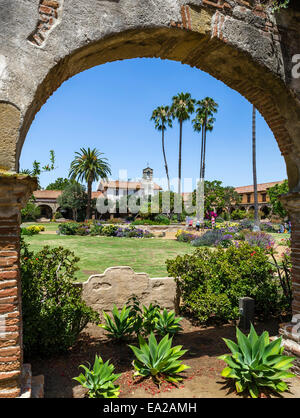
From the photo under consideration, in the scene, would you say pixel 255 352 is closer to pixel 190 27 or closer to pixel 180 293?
pixel 180 293

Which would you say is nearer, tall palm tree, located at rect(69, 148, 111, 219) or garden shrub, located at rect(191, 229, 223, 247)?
garden shrub, located at rect(191, 229, 223, 247)

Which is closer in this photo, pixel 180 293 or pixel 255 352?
pixel 255 352

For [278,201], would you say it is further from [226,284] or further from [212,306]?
[212,306]

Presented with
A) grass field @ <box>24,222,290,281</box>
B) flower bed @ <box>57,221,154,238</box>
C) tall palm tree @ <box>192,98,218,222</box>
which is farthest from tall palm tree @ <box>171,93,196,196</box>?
grass field @ <box>24,222,290,281</box>

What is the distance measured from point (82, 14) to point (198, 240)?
16725mm

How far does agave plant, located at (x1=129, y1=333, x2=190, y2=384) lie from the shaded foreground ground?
12 cm

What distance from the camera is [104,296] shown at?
6125 mm

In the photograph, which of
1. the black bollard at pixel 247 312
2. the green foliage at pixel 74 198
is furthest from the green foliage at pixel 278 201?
the green foliage at pixel 74 198

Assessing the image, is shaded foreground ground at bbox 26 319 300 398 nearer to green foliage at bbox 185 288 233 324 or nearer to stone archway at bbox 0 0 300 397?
green foliage at bbox 185 288 233 324

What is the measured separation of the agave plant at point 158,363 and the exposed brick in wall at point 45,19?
365 cm

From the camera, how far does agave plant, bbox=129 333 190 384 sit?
387 centimetres

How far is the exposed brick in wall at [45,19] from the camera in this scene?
2.93 m
